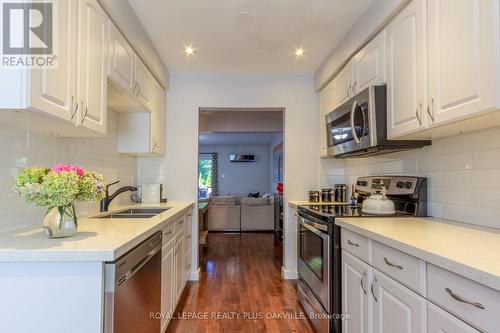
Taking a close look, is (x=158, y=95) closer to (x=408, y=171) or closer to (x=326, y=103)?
(x=326, y=103)

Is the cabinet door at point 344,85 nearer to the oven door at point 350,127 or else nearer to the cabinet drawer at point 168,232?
the oven door at point 350,127

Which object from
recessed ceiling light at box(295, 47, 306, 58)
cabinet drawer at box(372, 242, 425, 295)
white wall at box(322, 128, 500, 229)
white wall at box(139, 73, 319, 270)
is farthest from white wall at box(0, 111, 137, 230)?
white wall at box(322, 128, 500, 229)

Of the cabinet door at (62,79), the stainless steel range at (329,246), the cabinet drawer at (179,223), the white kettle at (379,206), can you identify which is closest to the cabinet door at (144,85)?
the cabinet door at (62,79)

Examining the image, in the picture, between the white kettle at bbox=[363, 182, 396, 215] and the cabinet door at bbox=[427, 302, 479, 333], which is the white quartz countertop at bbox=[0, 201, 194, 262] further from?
the white kettle at bbox=[363, 182, 396, 215]

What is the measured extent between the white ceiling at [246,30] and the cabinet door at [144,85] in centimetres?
30

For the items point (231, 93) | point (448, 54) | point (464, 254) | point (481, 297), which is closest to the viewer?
point (481, 297)

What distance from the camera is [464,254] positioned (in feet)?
3.20

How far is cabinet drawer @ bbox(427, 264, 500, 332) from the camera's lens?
798mm

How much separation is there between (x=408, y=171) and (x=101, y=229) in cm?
212

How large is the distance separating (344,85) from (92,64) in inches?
80.8

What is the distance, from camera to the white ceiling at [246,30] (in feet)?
6.77

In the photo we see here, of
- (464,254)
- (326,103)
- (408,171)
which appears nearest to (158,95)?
(326,103)

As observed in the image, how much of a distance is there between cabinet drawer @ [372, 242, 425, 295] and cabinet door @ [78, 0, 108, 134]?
1.65 metres

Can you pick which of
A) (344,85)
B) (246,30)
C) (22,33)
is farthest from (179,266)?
(344,85)
